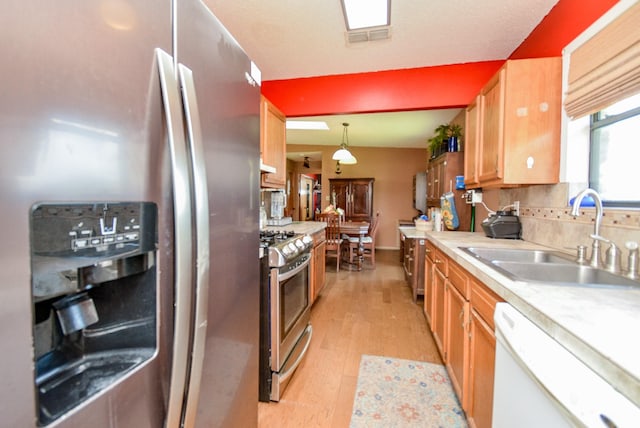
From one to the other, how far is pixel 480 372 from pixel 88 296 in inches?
59.8

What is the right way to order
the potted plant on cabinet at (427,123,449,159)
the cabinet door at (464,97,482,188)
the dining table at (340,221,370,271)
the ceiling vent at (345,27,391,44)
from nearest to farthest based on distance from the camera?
the ceiling vent at (345,27,391,44), the cabinet door at (464,97,482,188), the potted plant on cabinet at (427,123,449,159), the dining table at (340,221,370,271)

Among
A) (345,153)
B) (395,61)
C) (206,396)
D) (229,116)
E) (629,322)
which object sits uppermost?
(395,61)

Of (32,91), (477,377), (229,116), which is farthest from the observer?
(477,377)

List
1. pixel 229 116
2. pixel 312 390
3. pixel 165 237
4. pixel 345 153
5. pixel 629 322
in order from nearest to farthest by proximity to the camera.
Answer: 1. pixel 165 237
2. pixel 629 322
3. pixel 229 116
4. pixel 312 390
5. pixel 345 153

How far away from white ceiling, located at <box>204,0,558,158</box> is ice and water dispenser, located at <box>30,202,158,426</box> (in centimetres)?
200

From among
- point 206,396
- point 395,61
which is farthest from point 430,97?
point 206,396

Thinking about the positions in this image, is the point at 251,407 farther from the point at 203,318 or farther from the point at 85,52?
the point at 85,52

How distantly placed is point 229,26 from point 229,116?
175 centimetres

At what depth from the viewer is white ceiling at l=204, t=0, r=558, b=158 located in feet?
6.24

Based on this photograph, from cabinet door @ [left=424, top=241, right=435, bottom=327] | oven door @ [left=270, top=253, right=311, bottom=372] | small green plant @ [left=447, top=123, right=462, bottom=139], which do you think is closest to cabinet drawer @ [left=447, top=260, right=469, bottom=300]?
cabinet door @ [left=424, top=241, right=435, bottom=327]

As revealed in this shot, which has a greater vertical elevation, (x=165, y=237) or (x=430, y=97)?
(x=430, y=97)

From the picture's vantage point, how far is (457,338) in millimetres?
1675

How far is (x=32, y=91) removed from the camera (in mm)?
383

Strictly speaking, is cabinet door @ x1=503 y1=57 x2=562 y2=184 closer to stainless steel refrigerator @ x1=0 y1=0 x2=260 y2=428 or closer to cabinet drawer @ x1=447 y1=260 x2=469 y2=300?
cabinet drawer @ x1=447 y1=260 x2=469 y2=300
